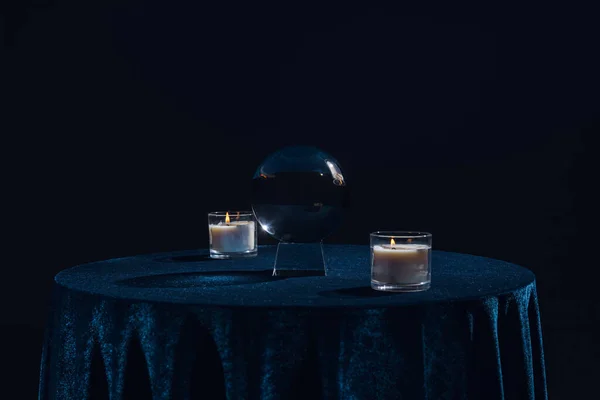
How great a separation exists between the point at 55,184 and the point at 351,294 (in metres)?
1.85

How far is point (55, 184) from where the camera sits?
9.11 feet

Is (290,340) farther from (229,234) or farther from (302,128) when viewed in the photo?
(302,128)

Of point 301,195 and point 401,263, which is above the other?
point 301,195

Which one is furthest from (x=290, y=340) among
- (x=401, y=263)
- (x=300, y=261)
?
(x=300, y=261)

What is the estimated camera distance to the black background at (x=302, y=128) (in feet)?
8.38

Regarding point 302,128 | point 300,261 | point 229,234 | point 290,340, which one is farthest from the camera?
point 302,128

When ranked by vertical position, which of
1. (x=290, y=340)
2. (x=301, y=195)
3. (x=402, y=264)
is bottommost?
(x=290, y=340)

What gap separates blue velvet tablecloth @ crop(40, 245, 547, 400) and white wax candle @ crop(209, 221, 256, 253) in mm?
365

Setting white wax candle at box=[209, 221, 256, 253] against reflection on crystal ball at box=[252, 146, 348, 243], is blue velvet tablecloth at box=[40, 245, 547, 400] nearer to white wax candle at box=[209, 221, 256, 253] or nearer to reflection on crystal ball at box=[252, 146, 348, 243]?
reflection on crystal ball at box=[252, 146, 348, 243]

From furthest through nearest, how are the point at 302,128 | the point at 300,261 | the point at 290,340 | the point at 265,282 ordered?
the point at 302,128, the point at 300,261, the point at 265,282, the point at 290,340

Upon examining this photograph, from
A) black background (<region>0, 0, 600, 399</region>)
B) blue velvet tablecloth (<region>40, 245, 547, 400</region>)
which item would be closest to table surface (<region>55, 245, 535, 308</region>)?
blue velvet tablecloth (<region>40, 245, 547, 400</region>)

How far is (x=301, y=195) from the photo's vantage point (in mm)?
1570

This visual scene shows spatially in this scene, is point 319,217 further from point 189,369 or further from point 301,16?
point 301,16

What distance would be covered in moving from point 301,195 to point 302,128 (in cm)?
117
